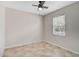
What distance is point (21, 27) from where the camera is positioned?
398cm

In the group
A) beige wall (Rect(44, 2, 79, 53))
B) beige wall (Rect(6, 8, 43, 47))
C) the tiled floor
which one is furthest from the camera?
beige wall (Rect(6, 8, 43, 47))

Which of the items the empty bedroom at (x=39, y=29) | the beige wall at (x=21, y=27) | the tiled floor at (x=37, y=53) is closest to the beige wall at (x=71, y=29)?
the empty bedroom at (x=39, y=29)

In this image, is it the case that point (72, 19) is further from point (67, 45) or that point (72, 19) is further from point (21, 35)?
point (21, 35)

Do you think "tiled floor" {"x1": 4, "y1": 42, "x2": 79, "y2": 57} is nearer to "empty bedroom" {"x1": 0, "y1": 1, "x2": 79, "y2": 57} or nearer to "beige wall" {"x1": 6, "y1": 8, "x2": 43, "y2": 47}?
"empty bedroom" {"x1": 0, "y1": 1, "x2": 79, "y2": 57}

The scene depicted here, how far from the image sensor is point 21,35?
3.99 meters

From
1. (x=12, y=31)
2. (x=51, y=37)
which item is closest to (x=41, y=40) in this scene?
(x=51, y=37)

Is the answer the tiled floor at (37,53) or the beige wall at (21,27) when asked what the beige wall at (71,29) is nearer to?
the tiled floor at (37,53)

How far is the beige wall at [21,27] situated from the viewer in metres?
3.52

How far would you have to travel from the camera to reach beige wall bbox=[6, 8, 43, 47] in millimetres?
3519

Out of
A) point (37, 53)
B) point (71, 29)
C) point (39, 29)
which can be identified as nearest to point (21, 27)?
point (39, 29)

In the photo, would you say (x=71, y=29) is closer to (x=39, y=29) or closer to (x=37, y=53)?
(x=37, y=53)

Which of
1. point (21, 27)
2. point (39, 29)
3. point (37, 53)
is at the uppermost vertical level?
point (21, 27)

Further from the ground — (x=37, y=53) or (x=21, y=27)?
(x=21, y=27)

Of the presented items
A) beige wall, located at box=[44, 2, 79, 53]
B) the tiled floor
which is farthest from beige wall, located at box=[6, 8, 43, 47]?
beige wall, located at box=[44, 2, 79, 53]
